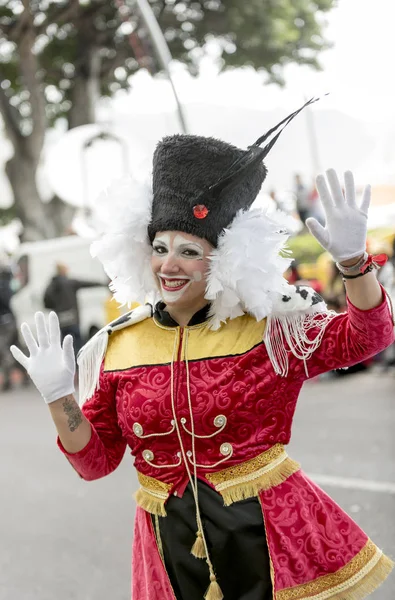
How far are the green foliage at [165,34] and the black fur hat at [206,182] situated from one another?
12.3 metres

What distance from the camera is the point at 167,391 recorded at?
7.09 feet

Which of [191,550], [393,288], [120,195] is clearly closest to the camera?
[191,550]

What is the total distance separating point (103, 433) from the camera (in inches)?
91.2

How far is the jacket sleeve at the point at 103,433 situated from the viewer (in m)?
2.23

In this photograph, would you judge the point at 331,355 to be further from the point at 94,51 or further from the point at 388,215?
the point at 94,51

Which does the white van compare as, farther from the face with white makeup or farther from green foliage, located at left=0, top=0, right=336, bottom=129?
the face with white makeup

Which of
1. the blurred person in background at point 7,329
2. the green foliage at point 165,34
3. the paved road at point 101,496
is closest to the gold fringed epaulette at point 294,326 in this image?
the paved road at point 101,496

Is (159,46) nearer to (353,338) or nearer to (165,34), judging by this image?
(165,34)

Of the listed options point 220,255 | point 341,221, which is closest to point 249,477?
point 220,255

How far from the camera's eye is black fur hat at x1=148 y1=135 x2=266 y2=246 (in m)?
2.17

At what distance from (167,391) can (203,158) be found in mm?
668

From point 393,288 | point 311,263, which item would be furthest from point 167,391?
point 311,263

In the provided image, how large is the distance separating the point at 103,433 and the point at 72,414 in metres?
0.20

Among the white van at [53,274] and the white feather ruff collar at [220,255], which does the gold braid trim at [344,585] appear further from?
the white van at [53,274]
